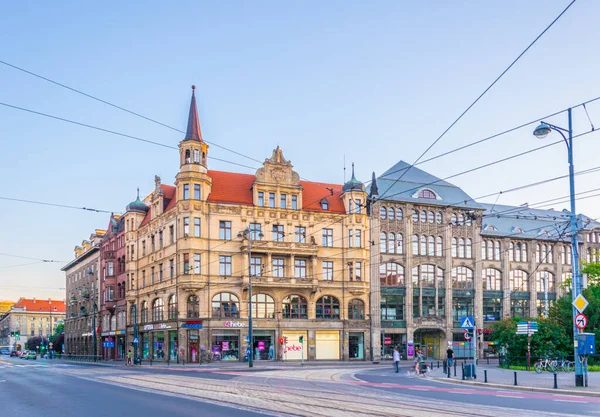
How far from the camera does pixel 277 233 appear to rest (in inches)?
2557

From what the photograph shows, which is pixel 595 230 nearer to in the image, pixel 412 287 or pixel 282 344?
pixel 412 287

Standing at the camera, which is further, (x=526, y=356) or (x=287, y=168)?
(x=287, y=168)

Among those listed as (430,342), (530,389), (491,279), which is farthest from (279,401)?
(491,279)

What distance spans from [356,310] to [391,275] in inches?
216

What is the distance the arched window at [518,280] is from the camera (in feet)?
254

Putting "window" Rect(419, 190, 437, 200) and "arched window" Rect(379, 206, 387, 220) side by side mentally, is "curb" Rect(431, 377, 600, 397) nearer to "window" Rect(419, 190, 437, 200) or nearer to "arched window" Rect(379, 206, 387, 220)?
"arched window" Rect(379, 206, 387, 220)

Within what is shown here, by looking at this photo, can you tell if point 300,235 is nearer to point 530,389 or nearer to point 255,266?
point 255,266

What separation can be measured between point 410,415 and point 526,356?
26.8 metres

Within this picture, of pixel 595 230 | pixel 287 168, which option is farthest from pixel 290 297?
pixel 595 230

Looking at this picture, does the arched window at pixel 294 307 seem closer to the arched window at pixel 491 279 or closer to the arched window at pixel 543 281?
the arched window at pixel 491 279

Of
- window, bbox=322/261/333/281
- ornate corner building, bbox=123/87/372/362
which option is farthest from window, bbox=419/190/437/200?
window, bbox=322/261/333/281

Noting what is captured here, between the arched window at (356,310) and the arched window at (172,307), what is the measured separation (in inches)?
678

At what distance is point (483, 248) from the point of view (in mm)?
75938

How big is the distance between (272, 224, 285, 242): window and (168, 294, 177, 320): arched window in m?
10.8
